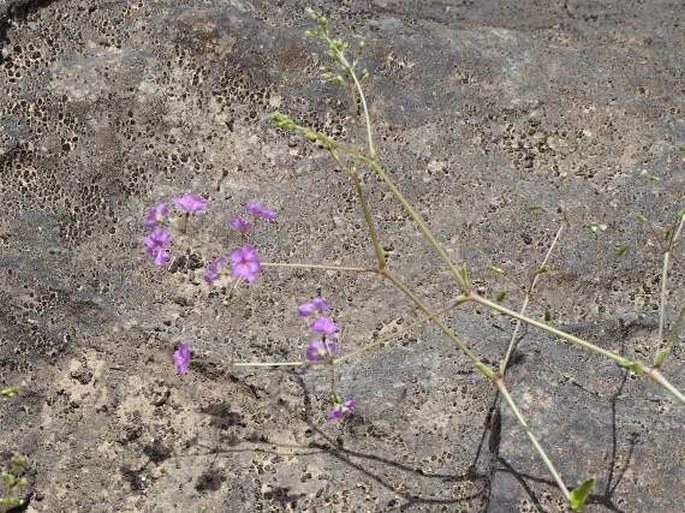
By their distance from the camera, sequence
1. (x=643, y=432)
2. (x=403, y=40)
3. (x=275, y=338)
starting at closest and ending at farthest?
(x=643, y=432) → (x=275, y=338) → (x=403, y=40)

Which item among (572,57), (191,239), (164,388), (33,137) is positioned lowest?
(164,388)

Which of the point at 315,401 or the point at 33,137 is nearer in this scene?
the point at 315,401

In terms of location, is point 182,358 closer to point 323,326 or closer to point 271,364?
point 271,364

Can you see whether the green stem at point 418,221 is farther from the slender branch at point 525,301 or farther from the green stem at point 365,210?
the slender branch at point 525,301

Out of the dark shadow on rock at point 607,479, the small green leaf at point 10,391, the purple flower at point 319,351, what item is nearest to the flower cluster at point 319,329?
the purple flower at point 319,351

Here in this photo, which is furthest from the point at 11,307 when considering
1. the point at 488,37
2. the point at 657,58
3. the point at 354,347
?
the point at 657,58

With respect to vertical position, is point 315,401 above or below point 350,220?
below

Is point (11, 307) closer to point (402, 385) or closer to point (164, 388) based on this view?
point (164, 388)
